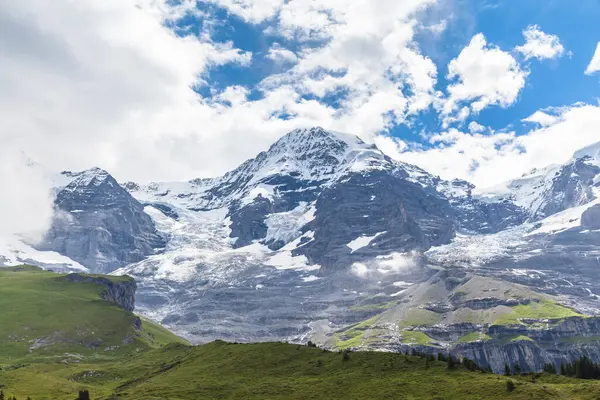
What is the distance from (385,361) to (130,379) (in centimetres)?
9627

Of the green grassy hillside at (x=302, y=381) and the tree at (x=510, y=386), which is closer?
the tree at (x=510, y=386)

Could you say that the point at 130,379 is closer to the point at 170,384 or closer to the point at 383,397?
the point at 170,384

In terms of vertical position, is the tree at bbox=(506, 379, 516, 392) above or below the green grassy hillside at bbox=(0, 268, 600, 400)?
below

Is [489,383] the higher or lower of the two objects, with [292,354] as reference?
lower

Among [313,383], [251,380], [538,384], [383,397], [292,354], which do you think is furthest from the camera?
[292,354]

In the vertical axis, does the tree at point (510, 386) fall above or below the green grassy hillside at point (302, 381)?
below

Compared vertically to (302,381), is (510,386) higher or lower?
lower

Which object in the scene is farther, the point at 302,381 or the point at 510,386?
the point at 302,381

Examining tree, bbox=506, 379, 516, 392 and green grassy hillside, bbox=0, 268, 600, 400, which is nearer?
tree, bbox=506, 379, 516, 392

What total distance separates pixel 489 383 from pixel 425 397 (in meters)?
12.2

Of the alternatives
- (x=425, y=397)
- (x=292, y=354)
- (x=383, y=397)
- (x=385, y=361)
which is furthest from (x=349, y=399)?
(x=292, y=354)

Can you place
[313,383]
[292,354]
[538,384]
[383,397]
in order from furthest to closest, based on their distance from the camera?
[292,354] < [313,383] < [383,397] < [538,384]

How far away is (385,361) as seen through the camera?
146 metres

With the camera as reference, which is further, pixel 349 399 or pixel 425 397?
pixel 349 399
